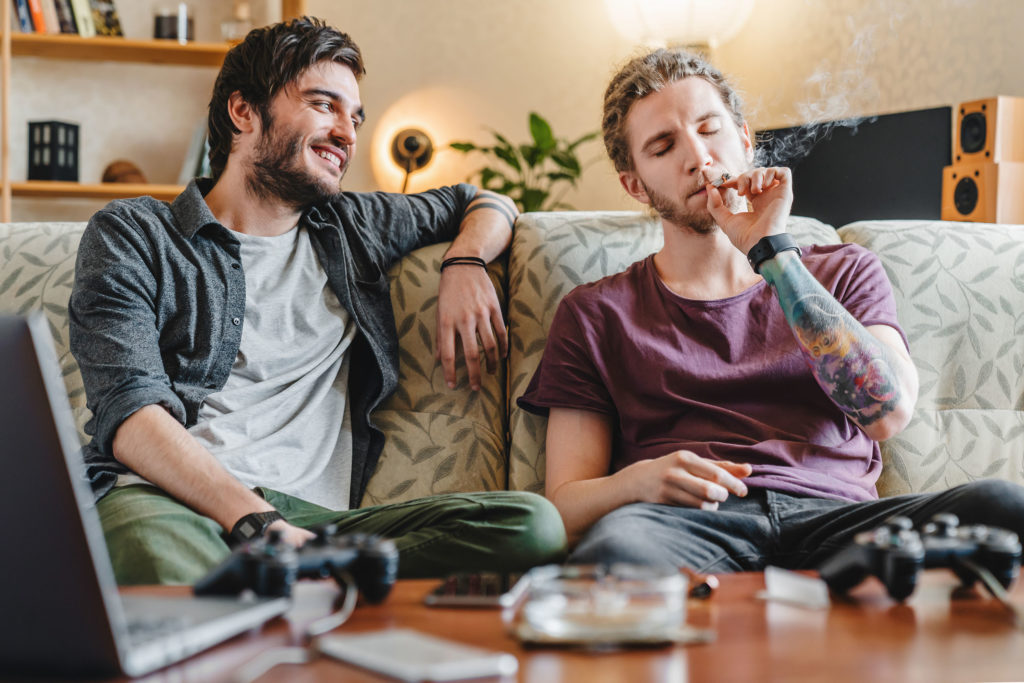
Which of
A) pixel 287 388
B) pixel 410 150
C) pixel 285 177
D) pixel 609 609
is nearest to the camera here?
pixel 609 609

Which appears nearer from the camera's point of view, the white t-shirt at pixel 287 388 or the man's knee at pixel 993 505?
the man's knee at pixel 993 505

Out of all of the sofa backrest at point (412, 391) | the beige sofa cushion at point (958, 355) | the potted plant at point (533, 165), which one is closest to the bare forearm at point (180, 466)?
the sofa backrest at point (412, 391)

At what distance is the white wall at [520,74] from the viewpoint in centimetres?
292

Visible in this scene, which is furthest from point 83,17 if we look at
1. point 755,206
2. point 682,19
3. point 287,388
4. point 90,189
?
point 755,206

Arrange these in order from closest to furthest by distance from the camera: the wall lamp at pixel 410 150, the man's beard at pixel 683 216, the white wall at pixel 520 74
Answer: the man's beard at pixel 683 216 → the white wall at pixel 520 74 → the wall lamp at pixel 410 150

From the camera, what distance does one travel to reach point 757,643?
0.69m

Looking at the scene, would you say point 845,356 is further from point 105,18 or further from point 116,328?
point 105,18

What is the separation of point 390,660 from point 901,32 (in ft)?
9.85

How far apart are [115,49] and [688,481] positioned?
3.10 metres

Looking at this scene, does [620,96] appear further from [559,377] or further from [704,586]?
[704,586]

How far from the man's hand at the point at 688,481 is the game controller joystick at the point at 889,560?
34 cm

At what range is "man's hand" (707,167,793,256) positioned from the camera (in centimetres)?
145

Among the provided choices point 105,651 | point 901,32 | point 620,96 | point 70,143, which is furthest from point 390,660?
point 70,143

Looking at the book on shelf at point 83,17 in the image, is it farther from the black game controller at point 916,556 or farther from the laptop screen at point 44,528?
the black game controller at point 916,556
